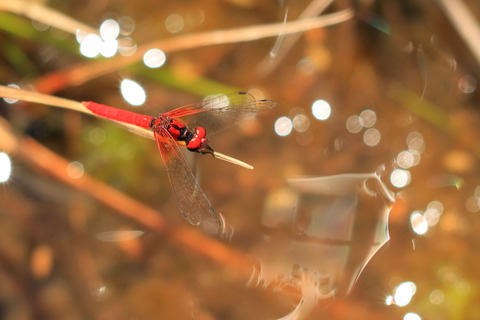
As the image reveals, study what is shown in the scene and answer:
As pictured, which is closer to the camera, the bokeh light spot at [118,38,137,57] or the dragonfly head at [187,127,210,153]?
the dragonfly head at [187,127,210,153]

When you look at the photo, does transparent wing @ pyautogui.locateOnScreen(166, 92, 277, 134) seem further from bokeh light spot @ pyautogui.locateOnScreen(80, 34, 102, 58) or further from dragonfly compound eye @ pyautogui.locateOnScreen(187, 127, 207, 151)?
bokeh light spot @ pyautogui.locateOnScreen(80, 34, 102, 58)

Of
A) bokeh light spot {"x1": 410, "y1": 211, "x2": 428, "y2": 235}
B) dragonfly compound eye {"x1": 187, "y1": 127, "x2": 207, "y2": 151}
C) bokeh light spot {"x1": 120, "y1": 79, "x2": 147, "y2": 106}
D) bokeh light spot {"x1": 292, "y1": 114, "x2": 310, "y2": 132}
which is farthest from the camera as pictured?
bokeh light spot {"x1": 292, "y1": 114, "x2": 310, "y2": 132}

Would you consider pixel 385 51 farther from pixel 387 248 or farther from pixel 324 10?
pixel 387 248

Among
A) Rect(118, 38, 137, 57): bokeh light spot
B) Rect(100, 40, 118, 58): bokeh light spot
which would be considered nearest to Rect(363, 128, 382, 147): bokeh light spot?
Rect(118, 38, 137, 57): bokeh light spot

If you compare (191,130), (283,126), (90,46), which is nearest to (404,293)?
(283,126)

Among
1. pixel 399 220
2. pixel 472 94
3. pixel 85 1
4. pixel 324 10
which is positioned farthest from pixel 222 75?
pixel 472 94

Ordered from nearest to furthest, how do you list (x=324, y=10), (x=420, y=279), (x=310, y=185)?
(x=420, y=279), (x=310, y=185), (x=324, y=10)

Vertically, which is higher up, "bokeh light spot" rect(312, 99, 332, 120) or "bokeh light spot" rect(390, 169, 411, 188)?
"bokeh light spot" rect(312, 99, 332, 120)

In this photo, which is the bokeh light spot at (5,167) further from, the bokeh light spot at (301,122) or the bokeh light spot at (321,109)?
the bokeh light spot at (321,109)

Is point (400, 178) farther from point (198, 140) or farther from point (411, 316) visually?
point (198, 140)
